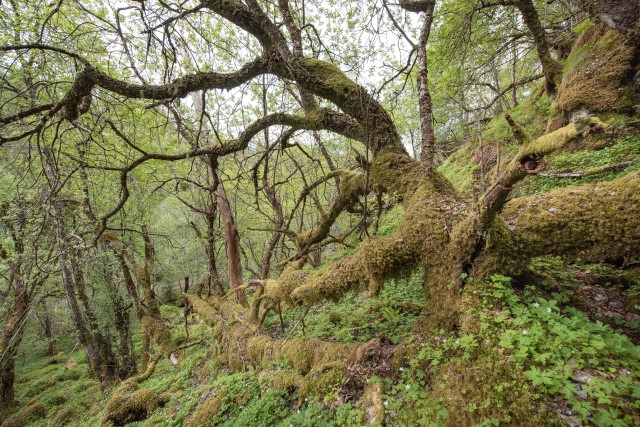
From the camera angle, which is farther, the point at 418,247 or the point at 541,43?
the point at 541,43

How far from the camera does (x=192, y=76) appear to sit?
322cm

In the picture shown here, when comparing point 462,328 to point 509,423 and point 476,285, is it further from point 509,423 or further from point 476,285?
point 509,423

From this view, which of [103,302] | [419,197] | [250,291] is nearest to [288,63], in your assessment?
[419,197]

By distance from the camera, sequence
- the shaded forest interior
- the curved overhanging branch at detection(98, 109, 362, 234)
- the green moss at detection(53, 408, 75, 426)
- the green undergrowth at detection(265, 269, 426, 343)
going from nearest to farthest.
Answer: the shaded forest interior < the green undergrowth at detection(265, 269, 426, 343) < the curved overhanging branch at detection(98, 109, 362, 234) < the green moss at detection(53, 408, 75, 426)

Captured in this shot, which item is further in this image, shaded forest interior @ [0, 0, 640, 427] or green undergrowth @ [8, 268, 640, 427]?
shaded forest interior @ [0, 0, 640, 427]

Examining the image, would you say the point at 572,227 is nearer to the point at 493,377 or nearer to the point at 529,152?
the point at 529,152

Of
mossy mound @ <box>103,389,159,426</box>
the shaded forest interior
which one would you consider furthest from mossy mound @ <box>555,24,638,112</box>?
mossy mound @ <box>103,389,159,426</box>

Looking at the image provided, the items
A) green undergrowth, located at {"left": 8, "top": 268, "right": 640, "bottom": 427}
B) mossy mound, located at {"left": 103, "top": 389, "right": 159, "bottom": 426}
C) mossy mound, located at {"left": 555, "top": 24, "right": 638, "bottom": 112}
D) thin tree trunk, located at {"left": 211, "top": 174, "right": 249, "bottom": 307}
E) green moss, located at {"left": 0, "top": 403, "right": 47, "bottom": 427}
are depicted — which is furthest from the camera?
green moss, located at {"left": 0, "top": 403, "right": 47, "bottom": 427}

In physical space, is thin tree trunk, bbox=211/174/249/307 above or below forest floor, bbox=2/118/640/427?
above

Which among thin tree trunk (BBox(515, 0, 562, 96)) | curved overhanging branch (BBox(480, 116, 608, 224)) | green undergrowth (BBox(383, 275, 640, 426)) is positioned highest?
thin tree trunk (BBox(515, 0, 562, 96))

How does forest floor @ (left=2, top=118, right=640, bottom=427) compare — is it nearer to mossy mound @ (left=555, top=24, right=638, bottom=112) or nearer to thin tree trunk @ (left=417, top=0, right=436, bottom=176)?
mossy mound @ (left=555, top=24, right=638, bottom=112)

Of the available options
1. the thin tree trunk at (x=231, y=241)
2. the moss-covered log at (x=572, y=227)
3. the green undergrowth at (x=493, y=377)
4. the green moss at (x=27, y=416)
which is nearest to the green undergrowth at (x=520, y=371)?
the green undergrowth at (x=493, y=377)

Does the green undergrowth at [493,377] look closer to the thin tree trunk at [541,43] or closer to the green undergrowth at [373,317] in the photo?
Result: the green undergrowth at [373,317]

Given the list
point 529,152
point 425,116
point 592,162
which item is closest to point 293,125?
point 425,116
